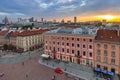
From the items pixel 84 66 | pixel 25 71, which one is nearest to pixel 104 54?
pixel 84 66

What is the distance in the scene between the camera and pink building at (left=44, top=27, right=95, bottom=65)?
176 ft

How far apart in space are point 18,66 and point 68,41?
2398 centimetres

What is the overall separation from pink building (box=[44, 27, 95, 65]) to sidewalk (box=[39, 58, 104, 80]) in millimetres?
3585

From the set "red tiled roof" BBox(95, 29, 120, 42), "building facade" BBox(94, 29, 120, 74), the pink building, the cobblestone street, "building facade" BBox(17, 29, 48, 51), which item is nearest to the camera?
the cobblestone street

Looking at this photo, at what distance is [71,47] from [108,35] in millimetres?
16457

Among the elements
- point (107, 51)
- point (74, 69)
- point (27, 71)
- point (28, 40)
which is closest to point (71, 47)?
point (74, 69)

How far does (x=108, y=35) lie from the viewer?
50031 mm

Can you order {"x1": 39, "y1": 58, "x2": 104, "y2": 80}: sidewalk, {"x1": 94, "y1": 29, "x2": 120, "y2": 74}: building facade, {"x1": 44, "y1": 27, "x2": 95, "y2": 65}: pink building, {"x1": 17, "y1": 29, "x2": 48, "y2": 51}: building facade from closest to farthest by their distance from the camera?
{"x1": 39, "y1": 58, "x2": 104, "y2": 80}: sidewalk < {"x1": 94, "y1": 29, "x2": 120, "y2": 74}: building facade < {"x1": 44, "y1": 27, "x2": 95, "y2": 65}: pink building < {"x1": 17, "y1": 29, "x2": 48, "y2": 51}: building facade

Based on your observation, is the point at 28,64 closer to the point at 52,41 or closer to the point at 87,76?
the point at 52,41

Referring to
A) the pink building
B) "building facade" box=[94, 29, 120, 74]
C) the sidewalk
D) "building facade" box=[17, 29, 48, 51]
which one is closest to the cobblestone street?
the sidewalk

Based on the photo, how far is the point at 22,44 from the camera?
81.4m

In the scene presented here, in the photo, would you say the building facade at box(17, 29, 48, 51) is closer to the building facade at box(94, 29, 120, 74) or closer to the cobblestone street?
the cobblestone street

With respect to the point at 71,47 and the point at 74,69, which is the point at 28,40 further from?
the point at 74,69

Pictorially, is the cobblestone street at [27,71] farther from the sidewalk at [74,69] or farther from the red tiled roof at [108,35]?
the red tiled roof at [108,35]
